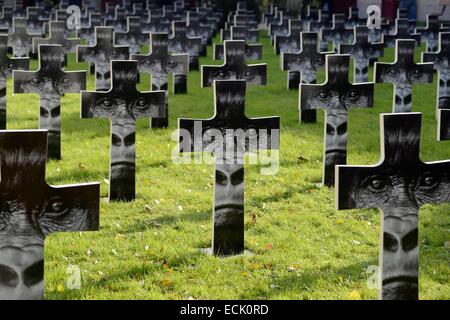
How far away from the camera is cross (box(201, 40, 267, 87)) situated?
11.2 metres

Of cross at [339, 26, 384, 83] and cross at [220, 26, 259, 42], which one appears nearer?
cross at [339, 26, 384, 83]

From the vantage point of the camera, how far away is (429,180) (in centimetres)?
586

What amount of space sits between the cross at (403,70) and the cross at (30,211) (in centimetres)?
767

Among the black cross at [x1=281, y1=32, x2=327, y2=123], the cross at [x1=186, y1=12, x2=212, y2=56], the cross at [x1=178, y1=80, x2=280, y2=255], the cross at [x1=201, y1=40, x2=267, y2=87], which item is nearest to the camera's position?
the cross at [x1=178, y1=80, x2=280, y2=255]

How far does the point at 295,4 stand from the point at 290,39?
16.3m

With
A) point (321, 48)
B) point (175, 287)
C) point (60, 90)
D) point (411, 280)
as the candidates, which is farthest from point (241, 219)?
point (321, 48)

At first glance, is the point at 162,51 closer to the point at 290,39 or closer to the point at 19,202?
the point at 290,39

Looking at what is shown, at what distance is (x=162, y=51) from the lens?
1341cm

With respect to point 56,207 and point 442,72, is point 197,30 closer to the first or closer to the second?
point 442,72

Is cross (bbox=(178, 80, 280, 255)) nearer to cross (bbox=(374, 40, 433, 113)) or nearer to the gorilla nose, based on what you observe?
the gorilla nose

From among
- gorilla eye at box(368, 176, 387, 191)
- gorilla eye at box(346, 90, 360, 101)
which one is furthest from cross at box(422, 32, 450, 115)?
gorilla eye at box(368, 176, 387, 191)

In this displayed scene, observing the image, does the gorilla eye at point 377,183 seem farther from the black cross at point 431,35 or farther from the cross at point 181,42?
the black cross at point 431,35

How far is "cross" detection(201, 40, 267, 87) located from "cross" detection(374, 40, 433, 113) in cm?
174

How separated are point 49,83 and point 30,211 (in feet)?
18.6
